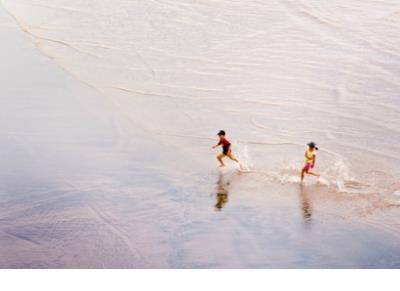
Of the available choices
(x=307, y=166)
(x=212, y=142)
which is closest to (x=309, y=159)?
(x=307, y=166)

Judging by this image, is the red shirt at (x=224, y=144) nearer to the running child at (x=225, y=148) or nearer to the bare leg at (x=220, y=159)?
the running child at (x=225, y=148)

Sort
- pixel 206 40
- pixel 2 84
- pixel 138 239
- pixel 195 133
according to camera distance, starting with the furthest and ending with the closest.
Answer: pixel 206 40, pixel 2 84, pixel 195 133, pixel 138 239

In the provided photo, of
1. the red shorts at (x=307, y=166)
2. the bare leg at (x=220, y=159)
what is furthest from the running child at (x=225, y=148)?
the red shorts at (x=307, y=166)

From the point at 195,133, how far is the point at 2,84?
558 cm

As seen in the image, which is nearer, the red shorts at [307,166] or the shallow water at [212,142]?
the shallow water at [212,142]

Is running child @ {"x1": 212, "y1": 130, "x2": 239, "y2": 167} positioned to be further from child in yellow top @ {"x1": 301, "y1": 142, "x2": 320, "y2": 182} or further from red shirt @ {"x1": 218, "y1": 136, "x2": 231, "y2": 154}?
child in yellow top @ {"x1": 301, "y1": 142, "x2": 320, "y2": 182}

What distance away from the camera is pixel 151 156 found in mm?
14414

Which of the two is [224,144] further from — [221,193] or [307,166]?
[307,166]

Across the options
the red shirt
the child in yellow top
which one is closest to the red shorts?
the child in yellow top

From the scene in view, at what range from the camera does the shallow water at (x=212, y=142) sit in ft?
37.3

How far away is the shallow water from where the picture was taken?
1138 cm

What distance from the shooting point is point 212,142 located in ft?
49.8
